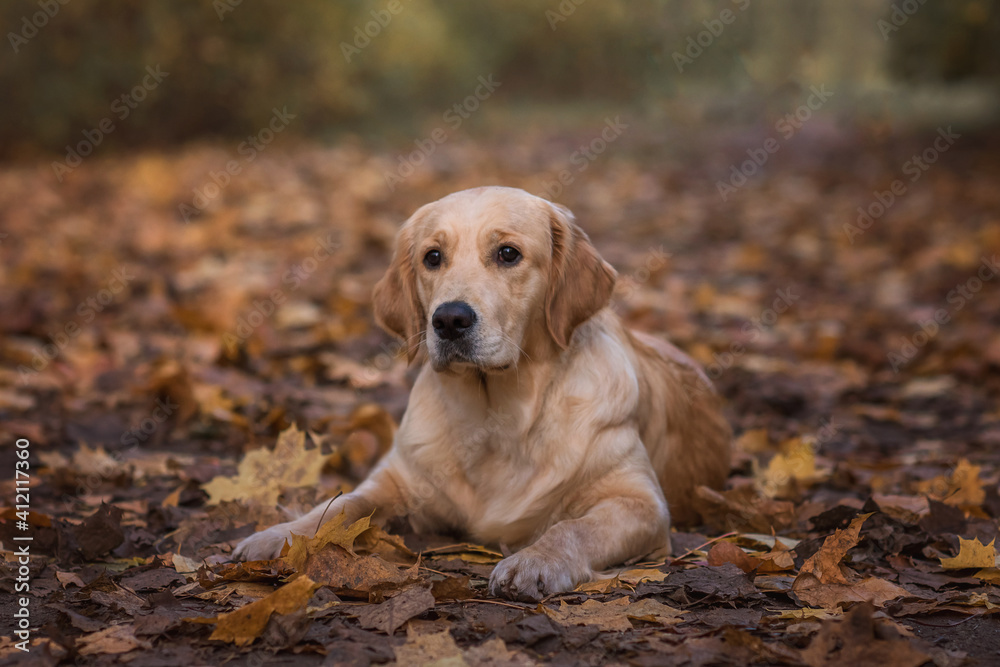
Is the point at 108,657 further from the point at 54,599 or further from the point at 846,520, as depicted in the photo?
the point at 846,520

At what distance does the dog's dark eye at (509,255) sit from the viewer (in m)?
3.50

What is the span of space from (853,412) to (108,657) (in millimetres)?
4658

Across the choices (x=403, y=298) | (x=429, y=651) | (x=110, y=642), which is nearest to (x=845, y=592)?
(x=429, y=651)

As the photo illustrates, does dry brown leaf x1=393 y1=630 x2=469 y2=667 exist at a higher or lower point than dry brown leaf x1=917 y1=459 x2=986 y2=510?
higher

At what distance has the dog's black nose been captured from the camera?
3.22m

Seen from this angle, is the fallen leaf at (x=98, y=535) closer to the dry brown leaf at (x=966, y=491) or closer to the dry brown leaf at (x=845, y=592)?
the dry brown leaf at (x=845, y=592)

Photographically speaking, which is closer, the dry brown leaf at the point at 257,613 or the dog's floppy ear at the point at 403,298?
the dry brown leaf at the point at 257,613

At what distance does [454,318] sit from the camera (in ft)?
10.6

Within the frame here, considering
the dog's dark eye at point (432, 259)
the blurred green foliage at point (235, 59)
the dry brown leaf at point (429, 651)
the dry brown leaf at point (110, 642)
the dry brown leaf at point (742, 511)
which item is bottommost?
the dry brown leaf at point (742, 511)

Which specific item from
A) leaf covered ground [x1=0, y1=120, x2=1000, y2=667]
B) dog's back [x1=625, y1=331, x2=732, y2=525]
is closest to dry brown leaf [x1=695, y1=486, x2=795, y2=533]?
leaf covered ground [x1=0, y1=120, x2=1000, y2=667]

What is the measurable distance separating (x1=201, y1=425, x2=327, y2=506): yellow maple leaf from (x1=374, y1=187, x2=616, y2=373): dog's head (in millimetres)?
641

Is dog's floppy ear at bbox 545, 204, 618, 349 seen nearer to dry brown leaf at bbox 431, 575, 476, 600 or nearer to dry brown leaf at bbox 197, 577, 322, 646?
dry brown leaf at bbox 431, 575, 476, 600

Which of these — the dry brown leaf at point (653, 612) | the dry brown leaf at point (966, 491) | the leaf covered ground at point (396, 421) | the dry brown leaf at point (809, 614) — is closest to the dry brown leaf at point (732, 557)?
the leaf covered ground at point (396, 421)

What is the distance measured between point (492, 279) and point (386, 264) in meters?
6.39
